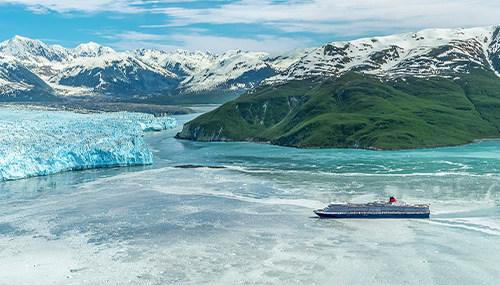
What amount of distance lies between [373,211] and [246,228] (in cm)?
1824

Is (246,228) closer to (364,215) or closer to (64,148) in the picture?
(364,215)

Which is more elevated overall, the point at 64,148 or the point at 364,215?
the point at 64,148

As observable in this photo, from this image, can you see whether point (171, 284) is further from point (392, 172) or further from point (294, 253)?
point (392, 172)

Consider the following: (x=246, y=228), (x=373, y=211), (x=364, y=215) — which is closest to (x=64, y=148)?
(x=246, y=228)

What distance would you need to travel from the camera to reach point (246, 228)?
78.4 meters

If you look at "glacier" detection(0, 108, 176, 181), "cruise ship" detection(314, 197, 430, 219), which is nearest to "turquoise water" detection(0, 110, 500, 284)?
"cruise ship" detection(314, 197, 430, 219)

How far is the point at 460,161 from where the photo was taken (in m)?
140

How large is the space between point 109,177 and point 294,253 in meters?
67.9

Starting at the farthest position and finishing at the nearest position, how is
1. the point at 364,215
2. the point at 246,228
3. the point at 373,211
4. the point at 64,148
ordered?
the point at 64,148
the point at 364,215
the point at 373,211
the point at 246,228

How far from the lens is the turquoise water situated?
60.2m

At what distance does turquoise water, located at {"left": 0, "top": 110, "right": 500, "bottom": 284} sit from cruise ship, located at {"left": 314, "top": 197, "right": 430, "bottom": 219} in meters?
1.74

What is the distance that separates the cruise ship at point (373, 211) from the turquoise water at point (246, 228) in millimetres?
1740

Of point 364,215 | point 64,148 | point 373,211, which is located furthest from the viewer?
point 64,148

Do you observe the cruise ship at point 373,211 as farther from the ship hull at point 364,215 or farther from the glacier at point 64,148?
the glacier at point 64,148
